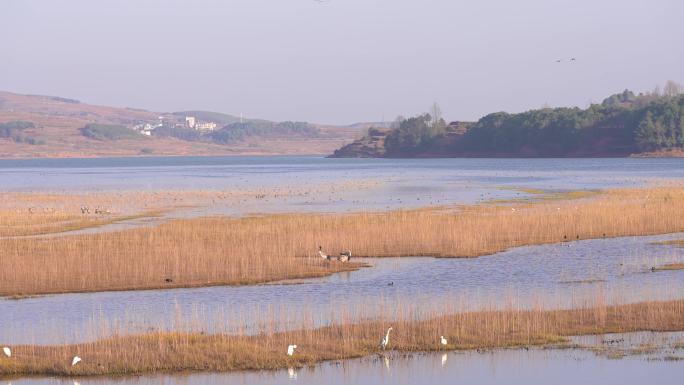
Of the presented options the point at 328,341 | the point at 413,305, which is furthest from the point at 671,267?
the point at 328,341

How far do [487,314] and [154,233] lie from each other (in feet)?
79.0

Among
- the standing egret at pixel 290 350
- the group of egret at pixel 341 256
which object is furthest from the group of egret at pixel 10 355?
the group of egret at pixel 341 256

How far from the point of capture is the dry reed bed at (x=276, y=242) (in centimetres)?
3391

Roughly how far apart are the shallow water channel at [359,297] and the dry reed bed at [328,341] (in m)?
1.40

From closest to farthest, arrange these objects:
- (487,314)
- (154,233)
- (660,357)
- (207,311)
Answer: (660,357) < (487,314) < (207,311) < (154,233)

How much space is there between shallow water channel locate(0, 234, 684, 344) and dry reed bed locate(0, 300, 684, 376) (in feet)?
4.60

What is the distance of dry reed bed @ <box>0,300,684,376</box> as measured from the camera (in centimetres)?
2167

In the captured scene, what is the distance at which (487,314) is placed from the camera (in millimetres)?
25297

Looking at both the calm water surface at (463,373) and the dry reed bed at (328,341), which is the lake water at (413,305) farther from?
the dry reed bed at (328,341)

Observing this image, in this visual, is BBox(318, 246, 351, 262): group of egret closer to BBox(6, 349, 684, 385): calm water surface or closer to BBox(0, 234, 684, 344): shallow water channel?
BBox(0, 234, 684, 344): shallow water channel

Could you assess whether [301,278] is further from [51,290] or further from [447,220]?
[447,220]

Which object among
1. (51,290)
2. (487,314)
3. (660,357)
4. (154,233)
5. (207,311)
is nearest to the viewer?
(660,357)

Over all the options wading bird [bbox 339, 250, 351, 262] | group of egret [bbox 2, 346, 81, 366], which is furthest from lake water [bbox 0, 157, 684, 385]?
wading bird [bbox 339, 250, 351, 262]

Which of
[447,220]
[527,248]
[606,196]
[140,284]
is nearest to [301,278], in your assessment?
[140,284]
